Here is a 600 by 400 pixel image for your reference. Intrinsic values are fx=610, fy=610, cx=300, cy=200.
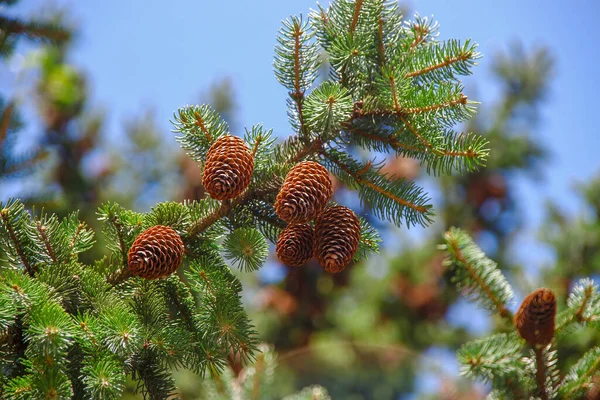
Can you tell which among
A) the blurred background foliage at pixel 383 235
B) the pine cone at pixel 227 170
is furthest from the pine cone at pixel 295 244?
the blurred background foliage at pixel 383 235

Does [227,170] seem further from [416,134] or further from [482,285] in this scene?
[482,285]

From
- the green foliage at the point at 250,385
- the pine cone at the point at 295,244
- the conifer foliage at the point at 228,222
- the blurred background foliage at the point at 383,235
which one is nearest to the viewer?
A: the conifer foliage at the point at 228,222

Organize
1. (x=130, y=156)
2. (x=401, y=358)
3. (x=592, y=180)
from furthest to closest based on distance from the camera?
(x=130, y=156) < (x=401, y=358) < (x=592, y=180)

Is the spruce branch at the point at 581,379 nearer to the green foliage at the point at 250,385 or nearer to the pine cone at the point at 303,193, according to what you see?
the pine cone at the point at 303,193

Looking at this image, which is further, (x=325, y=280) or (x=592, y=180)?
(x=325, y=280)

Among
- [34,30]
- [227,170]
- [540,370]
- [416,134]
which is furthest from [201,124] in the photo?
[34,30]

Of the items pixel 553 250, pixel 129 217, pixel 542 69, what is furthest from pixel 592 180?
pixel 129 217

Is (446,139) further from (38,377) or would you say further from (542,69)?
(542,69)

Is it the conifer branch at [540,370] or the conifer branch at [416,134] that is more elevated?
the conifer branch at [416,134]
